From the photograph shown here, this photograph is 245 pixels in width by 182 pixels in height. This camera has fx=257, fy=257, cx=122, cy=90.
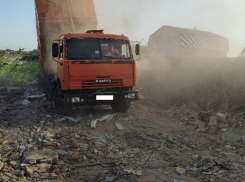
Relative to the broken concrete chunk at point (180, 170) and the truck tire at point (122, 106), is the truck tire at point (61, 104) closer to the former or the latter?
the truck tire at point (122, 106)

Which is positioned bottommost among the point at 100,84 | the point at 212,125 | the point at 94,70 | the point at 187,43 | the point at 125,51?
the point at 212,125

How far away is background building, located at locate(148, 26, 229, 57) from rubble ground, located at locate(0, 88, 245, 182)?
24.3 meters

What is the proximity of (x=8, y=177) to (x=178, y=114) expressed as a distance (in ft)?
20.5

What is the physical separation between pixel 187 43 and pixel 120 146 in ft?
93.3

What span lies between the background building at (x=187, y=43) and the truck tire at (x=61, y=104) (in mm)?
25261

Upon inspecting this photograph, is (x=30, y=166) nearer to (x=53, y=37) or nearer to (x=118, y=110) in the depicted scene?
(x=118, y=110)

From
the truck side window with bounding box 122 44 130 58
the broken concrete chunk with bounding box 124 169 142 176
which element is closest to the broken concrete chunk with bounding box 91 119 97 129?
the truck side window with bounding box 122 44 130 58

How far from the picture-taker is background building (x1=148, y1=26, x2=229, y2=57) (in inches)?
1264

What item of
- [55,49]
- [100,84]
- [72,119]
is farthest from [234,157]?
[55,49]

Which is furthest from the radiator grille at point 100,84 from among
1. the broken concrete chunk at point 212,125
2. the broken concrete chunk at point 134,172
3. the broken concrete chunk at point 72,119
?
the broken concrete chunk at point 134,172

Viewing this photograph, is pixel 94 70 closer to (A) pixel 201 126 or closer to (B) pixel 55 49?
(B) pixel 55 49

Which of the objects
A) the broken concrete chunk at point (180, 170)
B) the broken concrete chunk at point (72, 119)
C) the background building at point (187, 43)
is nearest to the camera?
the broken concrete chunk at point (180, 170)

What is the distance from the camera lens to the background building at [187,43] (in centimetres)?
3209

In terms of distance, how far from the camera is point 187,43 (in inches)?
1266
